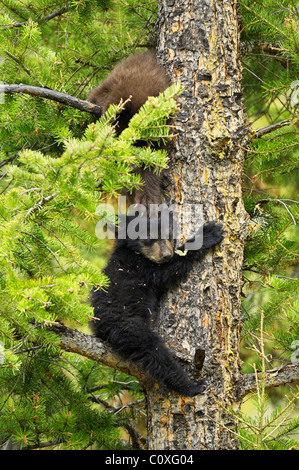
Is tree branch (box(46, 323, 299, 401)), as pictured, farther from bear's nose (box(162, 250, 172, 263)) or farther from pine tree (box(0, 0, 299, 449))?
bear's nose (box(162, 250, 172, 263))

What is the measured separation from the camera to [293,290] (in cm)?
304

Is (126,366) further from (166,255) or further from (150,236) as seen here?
(150,236)

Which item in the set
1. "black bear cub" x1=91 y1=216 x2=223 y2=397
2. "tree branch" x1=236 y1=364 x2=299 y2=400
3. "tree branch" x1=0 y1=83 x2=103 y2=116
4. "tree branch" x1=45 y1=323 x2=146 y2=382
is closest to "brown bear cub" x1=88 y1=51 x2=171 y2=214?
"tree branch" x1=0 y1=83 x2=103 y2=116

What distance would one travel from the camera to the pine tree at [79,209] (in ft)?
6.48

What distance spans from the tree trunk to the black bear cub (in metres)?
0.08

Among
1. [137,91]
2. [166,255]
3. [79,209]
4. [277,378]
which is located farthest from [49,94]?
[277,378]

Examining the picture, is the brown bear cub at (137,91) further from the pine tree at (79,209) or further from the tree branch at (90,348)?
the tree branch at (90,348)

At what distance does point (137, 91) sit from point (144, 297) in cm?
130

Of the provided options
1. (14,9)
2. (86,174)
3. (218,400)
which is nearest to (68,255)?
(86,174)

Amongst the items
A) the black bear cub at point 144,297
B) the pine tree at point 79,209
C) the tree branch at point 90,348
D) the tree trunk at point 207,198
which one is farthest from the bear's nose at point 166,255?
the tree branch at point 90,348

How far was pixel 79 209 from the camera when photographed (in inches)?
83.7

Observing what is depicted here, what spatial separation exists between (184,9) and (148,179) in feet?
3.78

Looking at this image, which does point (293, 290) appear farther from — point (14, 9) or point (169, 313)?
point (14, 9)

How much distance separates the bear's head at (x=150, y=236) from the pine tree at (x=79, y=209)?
0.30 meters
